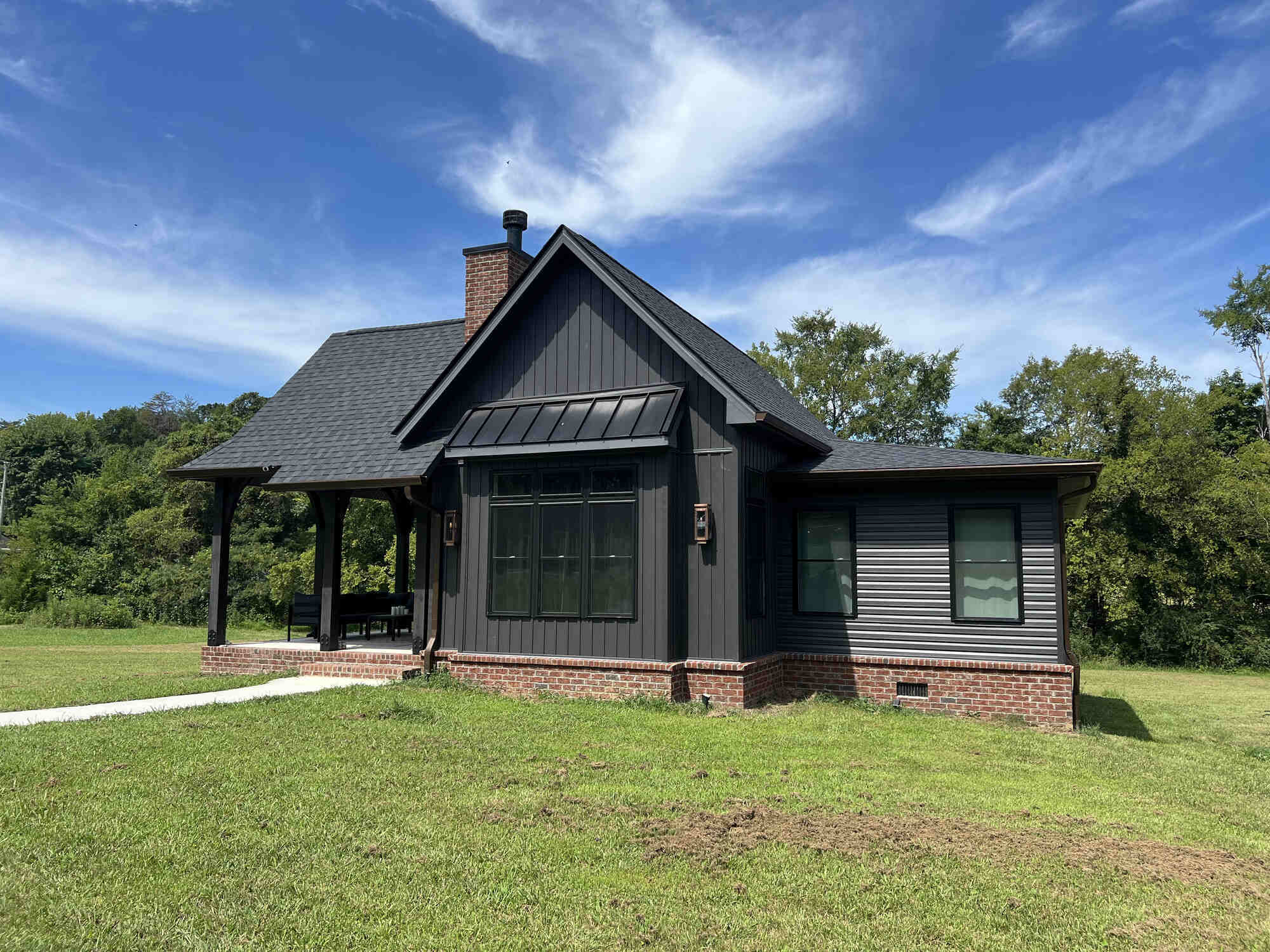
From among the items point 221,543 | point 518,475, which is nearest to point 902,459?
point 518,475

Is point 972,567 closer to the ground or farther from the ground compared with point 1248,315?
closer to the ground

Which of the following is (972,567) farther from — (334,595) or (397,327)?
(397,327)

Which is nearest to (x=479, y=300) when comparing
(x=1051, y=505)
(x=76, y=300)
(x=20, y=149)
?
(x=1051, y=505)

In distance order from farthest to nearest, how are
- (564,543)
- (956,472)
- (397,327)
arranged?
(397,327)
(564,543)
(956,472)

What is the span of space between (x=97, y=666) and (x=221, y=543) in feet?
11.6

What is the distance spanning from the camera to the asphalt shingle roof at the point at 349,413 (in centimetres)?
1297

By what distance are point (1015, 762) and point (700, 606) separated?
155 inches

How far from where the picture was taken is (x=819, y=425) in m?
17.7

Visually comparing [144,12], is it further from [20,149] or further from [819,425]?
[819,425]

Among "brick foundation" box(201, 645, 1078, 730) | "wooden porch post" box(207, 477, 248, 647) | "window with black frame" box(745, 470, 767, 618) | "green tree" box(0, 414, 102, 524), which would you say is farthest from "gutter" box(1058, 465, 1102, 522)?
"green tree" box(0, 414, 102, 524)

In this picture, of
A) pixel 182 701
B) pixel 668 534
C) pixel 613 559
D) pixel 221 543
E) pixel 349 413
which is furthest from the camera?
pixel 349 413

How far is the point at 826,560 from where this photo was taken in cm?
1223

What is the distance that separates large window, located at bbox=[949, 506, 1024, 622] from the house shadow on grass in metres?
1.85

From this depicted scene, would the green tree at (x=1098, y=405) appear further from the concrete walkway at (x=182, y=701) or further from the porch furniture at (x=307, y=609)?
the concrete walkway at (x=182, y=701)
